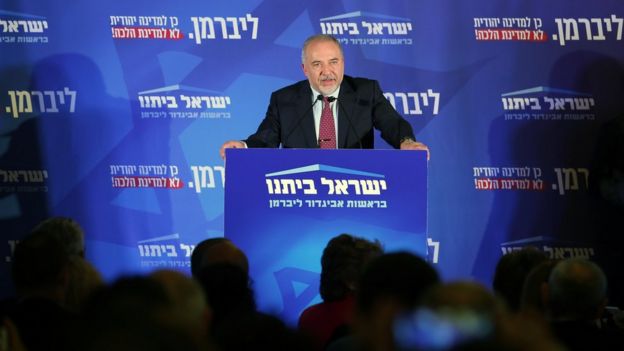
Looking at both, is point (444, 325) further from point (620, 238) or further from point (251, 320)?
point (620, 238)

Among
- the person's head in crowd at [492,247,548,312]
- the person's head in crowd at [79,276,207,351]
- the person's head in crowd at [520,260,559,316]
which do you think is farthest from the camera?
the person's head in crowd at [492,247,548,312]

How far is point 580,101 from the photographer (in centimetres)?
777

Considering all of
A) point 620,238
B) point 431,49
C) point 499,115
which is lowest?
point 620,238

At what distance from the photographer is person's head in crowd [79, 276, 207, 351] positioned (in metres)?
1.55

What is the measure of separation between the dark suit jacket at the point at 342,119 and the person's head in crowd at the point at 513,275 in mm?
1715

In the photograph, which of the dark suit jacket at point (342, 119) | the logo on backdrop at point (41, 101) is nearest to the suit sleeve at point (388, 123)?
the dark suit jacket at point (342, 119)

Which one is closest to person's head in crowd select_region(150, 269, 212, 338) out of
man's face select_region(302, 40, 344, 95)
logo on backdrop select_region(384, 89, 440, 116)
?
man's face select_region(302, 40, 344, 95)

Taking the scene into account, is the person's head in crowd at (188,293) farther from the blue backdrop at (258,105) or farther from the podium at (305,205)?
the blue backdrop at (258,105)

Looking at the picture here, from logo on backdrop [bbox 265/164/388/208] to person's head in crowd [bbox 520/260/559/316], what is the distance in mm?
1248

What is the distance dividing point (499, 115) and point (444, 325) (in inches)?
246

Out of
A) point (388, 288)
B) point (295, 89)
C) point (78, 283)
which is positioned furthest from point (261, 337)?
point (295, 89)

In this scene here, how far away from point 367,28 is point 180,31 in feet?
4.96

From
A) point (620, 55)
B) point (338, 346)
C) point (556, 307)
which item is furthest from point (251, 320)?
point (620, 55)

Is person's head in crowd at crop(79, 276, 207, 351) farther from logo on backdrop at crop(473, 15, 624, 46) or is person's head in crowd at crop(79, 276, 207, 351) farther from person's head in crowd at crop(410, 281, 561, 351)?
logo on backdrop at crop(473, 15, 624, 46)
